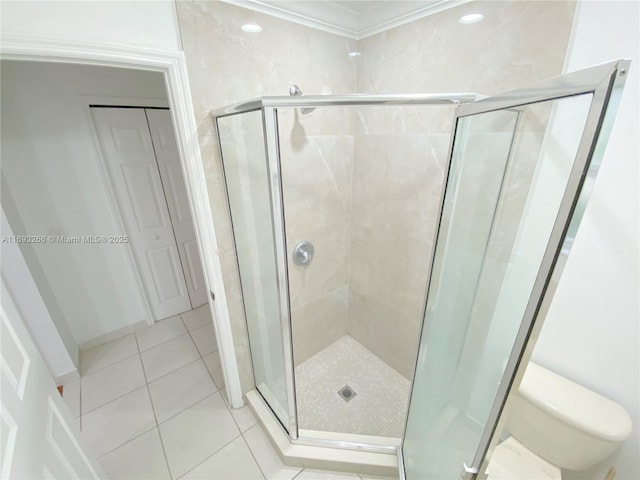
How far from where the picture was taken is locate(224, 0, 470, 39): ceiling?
126cm

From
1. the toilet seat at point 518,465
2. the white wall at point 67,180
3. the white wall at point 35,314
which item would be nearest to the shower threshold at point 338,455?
the toilet seat at point 518,465

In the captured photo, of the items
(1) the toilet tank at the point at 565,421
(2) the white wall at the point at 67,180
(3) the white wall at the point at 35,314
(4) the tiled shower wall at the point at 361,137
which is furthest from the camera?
(2) the white wall at the point at 67,180

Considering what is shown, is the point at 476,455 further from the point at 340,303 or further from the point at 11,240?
the point at 11,240

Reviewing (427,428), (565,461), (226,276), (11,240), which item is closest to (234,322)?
(226,276)

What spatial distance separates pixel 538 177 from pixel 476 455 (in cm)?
81

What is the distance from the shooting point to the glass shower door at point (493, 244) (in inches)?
17.8

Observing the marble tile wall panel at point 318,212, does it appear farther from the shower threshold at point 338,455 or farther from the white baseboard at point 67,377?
the white baseboard at point 67,377

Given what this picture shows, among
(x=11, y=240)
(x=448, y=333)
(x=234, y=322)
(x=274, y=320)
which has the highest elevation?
(x=11, y=240)

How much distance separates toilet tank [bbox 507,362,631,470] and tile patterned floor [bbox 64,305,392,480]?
0.90 meters

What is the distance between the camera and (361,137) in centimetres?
179

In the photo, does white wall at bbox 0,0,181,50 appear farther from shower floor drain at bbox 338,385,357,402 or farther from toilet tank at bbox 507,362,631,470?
shower floor drain at bbox 338,385,357,402

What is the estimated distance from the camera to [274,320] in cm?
136

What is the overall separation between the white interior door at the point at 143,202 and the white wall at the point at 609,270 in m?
2.81

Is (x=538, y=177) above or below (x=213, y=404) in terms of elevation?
above
